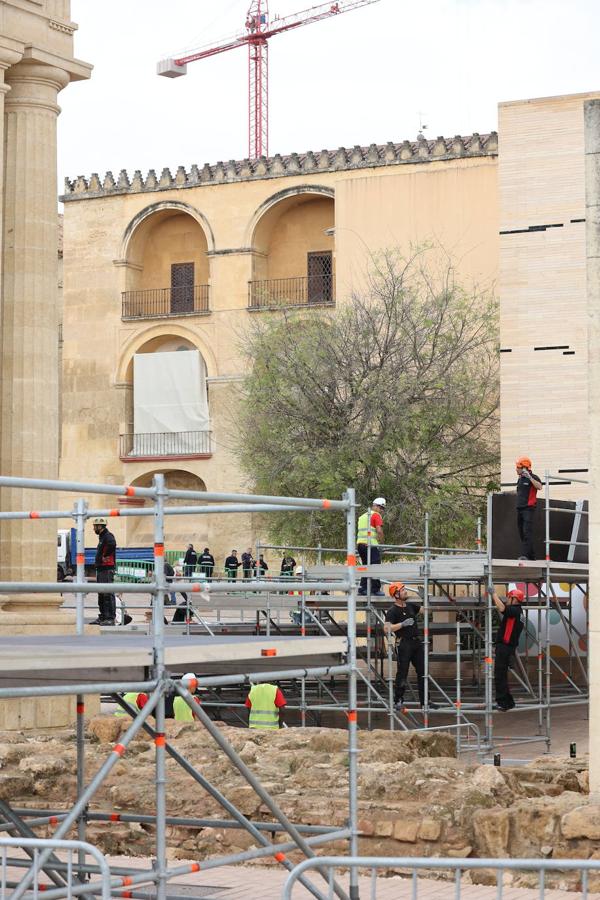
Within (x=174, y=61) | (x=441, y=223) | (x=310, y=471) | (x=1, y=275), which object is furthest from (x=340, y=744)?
(x=174, y=61)

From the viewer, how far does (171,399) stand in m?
56.8

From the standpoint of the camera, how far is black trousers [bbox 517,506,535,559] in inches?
829

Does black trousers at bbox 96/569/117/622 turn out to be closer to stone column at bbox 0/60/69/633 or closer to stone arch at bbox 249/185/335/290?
stone column at bbox 0/60/69/633

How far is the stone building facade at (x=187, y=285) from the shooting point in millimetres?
54250

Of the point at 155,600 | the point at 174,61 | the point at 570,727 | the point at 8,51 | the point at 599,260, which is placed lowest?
the point at 570,727

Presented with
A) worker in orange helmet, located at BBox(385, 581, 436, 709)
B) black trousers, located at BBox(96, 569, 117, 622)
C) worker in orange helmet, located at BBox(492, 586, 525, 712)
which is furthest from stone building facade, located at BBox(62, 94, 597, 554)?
worker in orange helmet, located at BBox(492, 586, 525, 712)

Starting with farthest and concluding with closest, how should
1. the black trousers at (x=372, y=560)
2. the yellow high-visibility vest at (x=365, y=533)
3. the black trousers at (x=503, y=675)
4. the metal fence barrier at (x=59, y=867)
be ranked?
the yellow high-visibility vest at (x=365, y=533)
the black trousers at (x=372, y=560)
the black trousers at (x=503, y=675)
the metal fence barrier at (x=59, y=867)

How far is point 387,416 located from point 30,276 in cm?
1601

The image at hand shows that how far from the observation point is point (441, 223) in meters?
47.6

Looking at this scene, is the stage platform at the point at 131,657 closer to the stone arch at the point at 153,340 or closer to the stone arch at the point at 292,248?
the stone arch at the point at 292,248

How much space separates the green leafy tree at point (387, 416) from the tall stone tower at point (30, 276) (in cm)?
1490

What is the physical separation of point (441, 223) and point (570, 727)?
25837mm

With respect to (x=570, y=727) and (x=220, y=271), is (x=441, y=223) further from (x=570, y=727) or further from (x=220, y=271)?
(x=570, y=727)

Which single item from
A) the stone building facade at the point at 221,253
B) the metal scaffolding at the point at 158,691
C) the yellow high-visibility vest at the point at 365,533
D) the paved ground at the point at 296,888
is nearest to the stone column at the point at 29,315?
the yellow high-visibility vest at the point at 365,533
